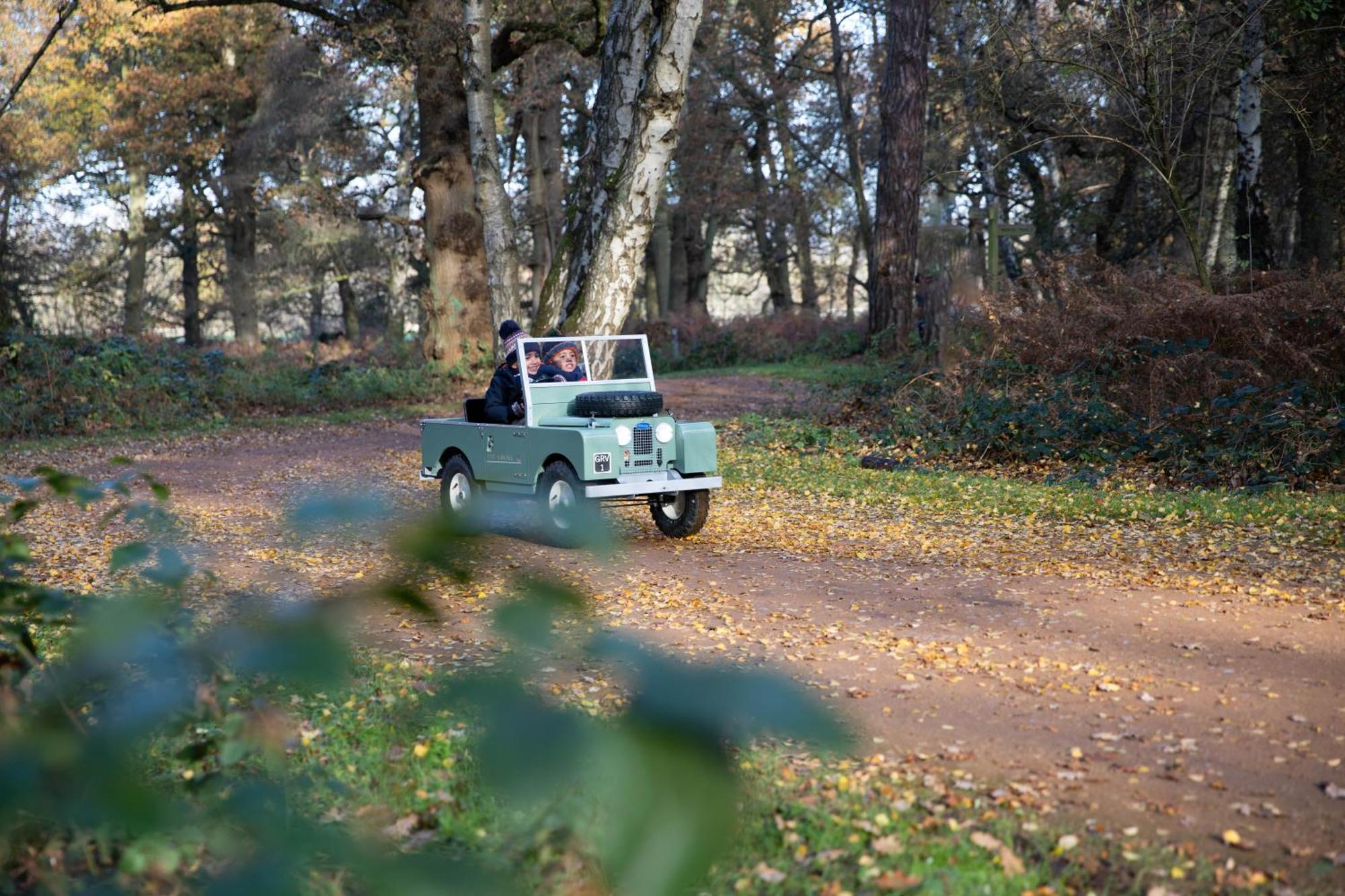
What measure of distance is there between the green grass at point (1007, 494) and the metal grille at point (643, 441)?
8.89 feet

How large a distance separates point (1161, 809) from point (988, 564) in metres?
4.25

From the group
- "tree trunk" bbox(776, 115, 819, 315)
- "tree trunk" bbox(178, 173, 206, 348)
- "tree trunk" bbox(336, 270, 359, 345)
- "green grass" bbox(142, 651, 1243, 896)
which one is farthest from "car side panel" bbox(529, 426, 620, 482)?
"tree trunk" bbox(336, 270, 359, 345)

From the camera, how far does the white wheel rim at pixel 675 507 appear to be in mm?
9578

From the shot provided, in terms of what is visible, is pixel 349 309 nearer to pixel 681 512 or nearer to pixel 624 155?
pixel 624 155

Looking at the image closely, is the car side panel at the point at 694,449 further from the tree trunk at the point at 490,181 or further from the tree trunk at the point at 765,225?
the tree trunk at the point at 765,225

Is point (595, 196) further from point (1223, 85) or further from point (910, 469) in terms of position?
point (1223, 85)

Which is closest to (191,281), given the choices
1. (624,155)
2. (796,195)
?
(796,195)

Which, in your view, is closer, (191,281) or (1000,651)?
(1000,651)

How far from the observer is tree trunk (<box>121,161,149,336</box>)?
34250 mm

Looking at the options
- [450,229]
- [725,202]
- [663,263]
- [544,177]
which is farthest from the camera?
[663,263]

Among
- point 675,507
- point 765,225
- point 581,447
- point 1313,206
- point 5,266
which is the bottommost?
point 675,507

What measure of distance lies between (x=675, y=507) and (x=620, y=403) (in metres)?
0.99

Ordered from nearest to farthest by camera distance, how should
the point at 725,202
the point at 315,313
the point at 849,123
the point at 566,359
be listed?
the point at 566,359
the point at 849,123
the point at 725,202
the point at 315,313

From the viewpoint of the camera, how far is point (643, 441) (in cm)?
924
